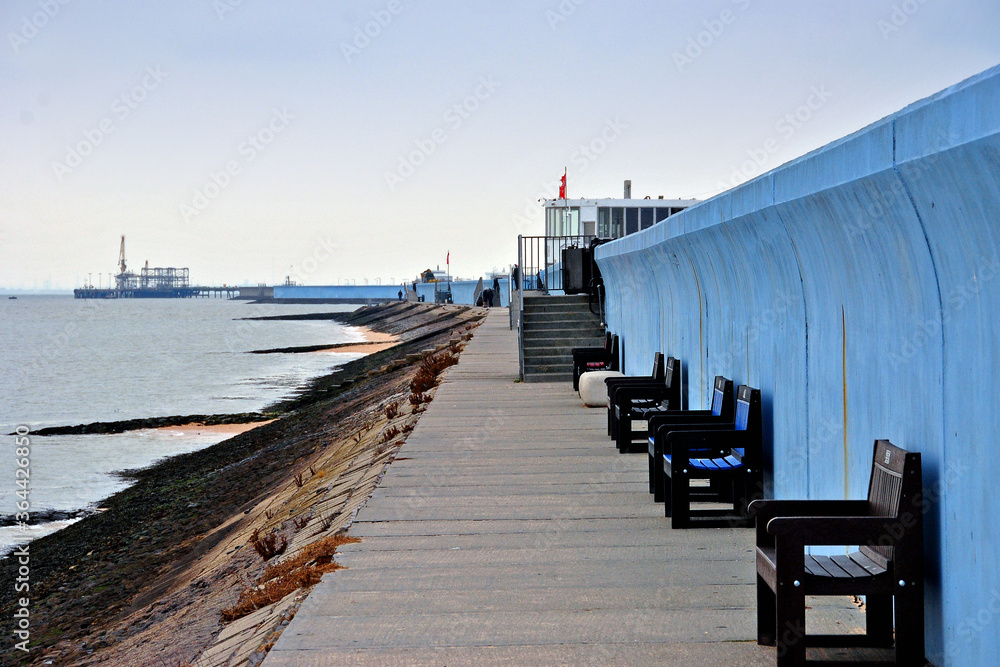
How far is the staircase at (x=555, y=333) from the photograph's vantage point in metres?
18.4

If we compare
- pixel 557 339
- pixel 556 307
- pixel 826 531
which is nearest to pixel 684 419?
pixel 826 531

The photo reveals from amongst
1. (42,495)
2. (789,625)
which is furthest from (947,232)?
(42,495)

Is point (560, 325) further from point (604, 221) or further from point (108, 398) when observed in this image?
point (108, 398)

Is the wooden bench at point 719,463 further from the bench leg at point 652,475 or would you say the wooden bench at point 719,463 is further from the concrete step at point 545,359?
the concrete step at point 545,359

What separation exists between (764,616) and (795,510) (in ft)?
1.70

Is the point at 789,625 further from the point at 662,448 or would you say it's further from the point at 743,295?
the point at 743,295

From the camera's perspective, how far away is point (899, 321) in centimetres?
467

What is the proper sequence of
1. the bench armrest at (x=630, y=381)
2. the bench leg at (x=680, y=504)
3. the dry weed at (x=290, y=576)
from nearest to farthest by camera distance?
the dry weed at (x=290, y=576) < the bench leg at (x=680, y=504) < the bench armrest at (x=630, y=381)

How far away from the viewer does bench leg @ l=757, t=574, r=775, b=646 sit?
186 inches

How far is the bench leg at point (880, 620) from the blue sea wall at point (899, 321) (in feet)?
0.86

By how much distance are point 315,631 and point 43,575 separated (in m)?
8.80

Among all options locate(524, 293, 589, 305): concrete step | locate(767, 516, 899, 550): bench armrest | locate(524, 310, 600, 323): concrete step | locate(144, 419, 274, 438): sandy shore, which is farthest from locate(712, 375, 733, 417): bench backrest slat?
locate(144, 419, 274, 438): sandy shore

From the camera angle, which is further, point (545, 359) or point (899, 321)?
point (545, 359)

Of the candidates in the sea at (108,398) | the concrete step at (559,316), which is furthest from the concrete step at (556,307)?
the sea at (108,398)
